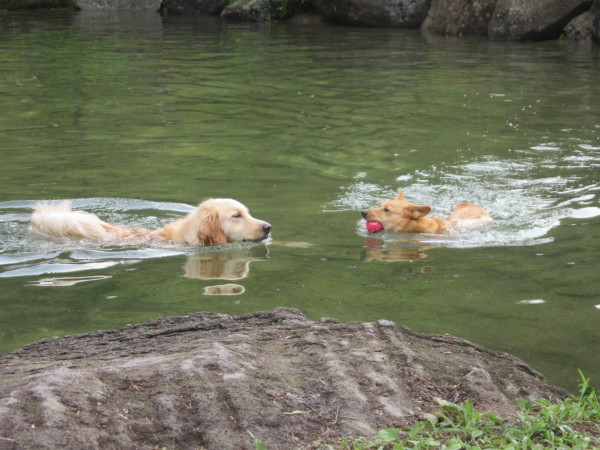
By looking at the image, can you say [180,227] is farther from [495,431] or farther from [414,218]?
[495,431]

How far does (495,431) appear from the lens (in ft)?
11.4

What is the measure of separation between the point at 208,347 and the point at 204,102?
34.2ft

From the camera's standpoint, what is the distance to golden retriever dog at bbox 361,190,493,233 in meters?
8.15

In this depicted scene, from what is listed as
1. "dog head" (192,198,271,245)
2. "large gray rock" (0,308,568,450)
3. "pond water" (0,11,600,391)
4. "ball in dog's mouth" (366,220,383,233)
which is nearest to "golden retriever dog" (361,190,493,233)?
"ball in dog's mouth" (366,220,383,233)

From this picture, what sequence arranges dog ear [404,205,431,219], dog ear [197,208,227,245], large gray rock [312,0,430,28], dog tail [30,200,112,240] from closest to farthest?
dog tail [30,200,112,240] < dog ear [197,208,227,245] < dog ear [404,205,431,219] < large gray rock [312,0,430,28]

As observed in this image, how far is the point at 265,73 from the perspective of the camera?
16859 millimetres

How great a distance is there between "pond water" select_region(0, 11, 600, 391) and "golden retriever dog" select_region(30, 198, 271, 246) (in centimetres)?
17

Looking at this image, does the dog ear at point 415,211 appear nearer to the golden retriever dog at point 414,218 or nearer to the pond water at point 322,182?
the golden retriever dog at point 414,218

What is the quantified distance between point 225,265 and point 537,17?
15.7 m

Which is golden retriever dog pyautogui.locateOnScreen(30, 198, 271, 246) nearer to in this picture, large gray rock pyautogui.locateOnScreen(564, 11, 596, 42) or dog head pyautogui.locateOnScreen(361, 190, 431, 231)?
dog head pyautogui.locateOnScreen(361, 190, 431, 231)

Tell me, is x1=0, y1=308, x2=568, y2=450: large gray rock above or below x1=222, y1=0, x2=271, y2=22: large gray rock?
below

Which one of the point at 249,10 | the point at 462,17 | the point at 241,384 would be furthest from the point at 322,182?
the point at 249,10

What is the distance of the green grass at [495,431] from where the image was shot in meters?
3.29

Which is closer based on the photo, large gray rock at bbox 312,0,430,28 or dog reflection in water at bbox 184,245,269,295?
dog reflection in water at bbox 184,245,269,295
